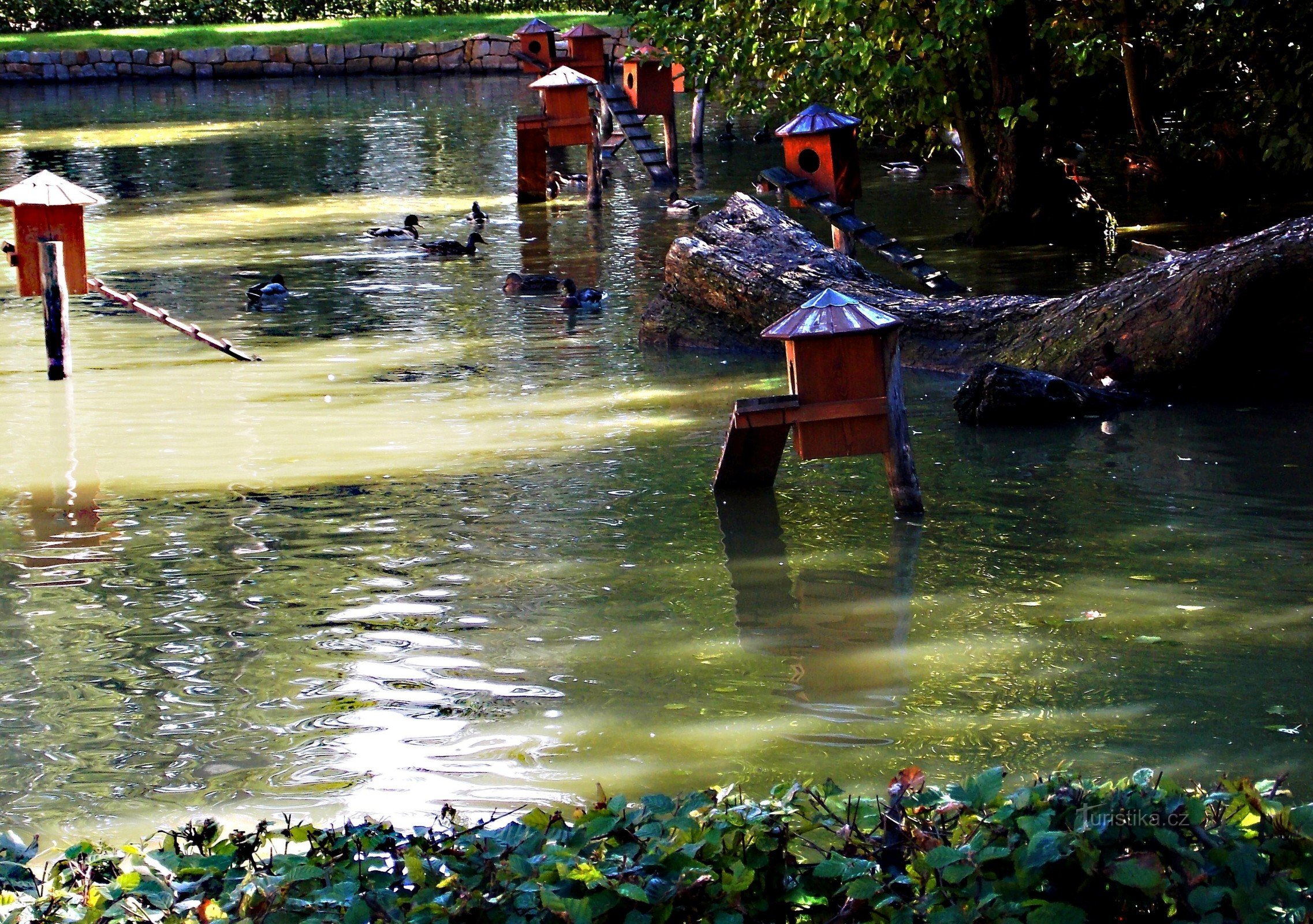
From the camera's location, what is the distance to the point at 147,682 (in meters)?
6.02

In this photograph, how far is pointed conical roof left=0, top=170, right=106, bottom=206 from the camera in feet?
34.5

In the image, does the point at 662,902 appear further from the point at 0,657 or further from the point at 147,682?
the point at 0,657

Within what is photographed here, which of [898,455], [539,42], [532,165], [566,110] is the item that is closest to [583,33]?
[539,42]

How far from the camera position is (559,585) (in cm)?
698

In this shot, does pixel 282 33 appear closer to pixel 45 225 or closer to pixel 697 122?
pixel 697 122

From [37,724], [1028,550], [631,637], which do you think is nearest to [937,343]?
[1028,550]

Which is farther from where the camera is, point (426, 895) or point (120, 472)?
point (120, 472)

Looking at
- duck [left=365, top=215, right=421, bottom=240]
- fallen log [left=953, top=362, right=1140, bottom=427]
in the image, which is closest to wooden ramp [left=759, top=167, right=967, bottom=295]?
fallen log [left=953, top=362, right=1140, bottom=427]

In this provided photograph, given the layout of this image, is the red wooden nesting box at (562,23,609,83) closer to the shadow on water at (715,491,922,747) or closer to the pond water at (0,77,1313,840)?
the pond water at (0,77,1313,840)

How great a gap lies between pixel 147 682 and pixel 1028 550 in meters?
4.09

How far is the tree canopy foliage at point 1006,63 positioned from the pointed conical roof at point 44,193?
6.25 meters

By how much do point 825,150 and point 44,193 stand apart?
6.13m

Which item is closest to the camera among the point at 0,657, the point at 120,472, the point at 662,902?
the point at 662,902

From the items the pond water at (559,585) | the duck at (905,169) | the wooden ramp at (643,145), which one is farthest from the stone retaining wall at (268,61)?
the pond water at (559,585)
